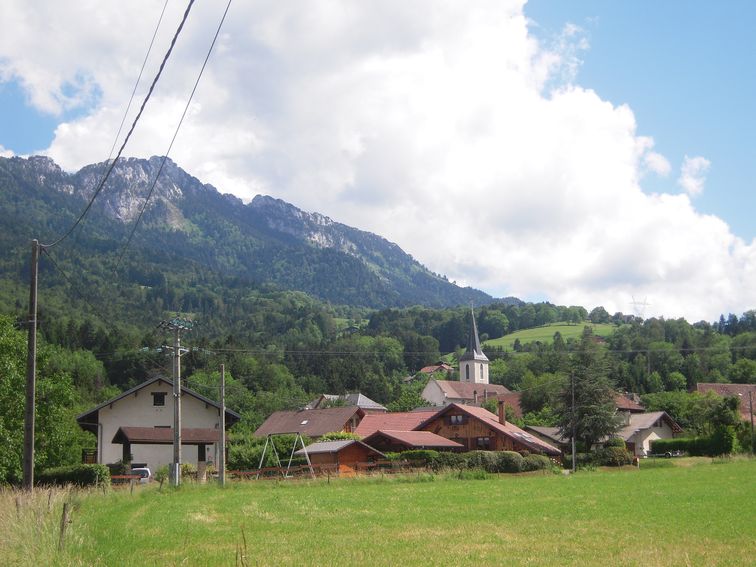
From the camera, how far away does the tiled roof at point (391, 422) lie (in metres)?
71.4

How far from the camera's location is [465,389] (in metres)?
141

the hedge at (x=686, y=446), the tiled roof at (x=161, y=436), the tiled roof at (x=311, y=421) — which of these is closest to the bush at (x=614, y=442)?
the hedge at (x=686, y=446)

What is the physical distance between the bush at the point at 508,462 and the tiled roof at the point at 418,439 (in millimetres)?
8849

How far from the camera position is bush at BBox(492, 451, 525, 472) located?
52250 millimetres

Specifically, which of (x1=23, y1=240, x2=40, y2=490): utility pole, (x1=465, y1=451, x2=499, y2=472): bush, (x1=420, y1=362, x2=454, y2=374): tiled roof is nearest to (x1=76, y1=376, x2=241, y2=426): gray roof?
(x1=465, y1=451, x2=499, y2=472): bush

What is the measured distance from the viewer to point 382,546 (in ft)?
58.4

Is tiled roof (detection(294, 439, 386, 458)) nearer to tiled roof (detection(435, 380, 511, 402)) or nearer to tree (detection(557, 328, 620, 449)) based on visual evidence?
tree (detection(557, 328, 620, 449))

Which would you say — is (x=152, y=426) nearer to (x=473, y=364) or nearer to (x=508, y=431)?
(x=508, y=431)

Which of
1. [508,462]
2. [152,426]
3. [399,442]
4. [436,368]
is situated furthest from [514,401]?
[436,368]

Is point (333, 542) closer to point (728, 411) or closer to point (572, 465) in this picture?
point (572, 465)

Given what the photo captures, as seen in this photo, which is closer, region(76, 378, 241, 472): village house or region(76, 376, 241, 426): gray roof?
region(76, 378, 241, 472): village house

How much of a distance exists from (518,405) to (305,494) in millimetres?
79716

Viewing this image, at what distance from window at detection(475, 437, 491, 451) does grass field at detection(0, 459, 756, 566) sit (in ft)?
98.0

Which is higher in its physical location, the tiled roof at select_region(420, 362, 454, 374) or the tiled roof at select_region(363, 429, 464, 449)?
the tiled roof at select_region(420, 362, 454, 374)
